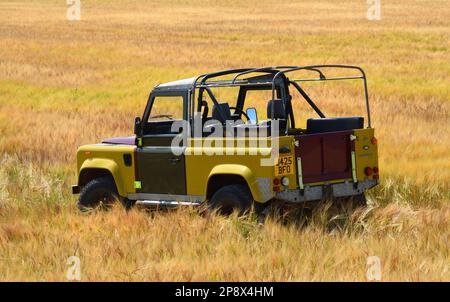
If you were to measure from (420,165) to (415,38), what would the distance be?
43.3 metres

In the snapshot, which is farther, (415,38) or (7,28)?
(7,28)

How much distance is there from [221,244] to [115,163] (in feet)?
9.40

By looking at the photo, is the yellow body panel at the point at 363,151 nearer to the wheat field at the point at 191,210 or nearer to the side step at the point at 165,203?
the wheat field at the point at 191,210

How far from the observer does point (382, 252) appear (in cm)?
799

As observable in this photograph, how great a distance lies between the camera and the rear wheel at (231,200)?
9445 millimetres

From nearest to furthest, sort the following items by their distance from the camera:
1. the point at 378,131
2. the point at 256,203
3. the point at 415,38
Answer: the point at 256,203 → the point at 378,131 → the point at 415,38

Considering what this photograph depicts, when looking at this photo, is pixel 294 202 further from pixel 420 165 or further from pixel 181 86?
pixel 420 165

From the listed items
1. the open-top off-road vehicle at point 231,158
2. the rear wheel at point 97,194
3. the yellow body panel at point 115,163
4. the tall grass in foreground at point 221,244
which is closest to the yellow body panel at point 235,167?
the open-top off-road vehicle at point 231,158

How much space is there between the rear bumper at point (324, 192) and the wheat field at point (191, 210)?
0.21 metres

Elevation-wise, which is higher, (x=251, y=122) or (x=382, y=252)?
(x=251, y=122)

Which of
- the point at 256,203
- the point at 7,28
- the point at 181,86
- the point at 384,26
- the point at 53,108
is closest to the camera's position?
the point at 256,203

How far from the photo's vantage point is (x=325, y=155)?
9.80 m

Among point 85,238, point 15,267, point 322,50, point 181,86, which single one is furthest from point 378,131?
point 322,50

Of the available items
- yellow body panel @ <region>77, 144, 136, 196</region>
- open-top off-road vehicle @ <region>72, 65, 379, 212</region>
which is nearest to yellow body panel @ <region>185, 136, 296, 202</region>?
open-top off-road vehicle @ <region>72, 65, 379, 212</region>
